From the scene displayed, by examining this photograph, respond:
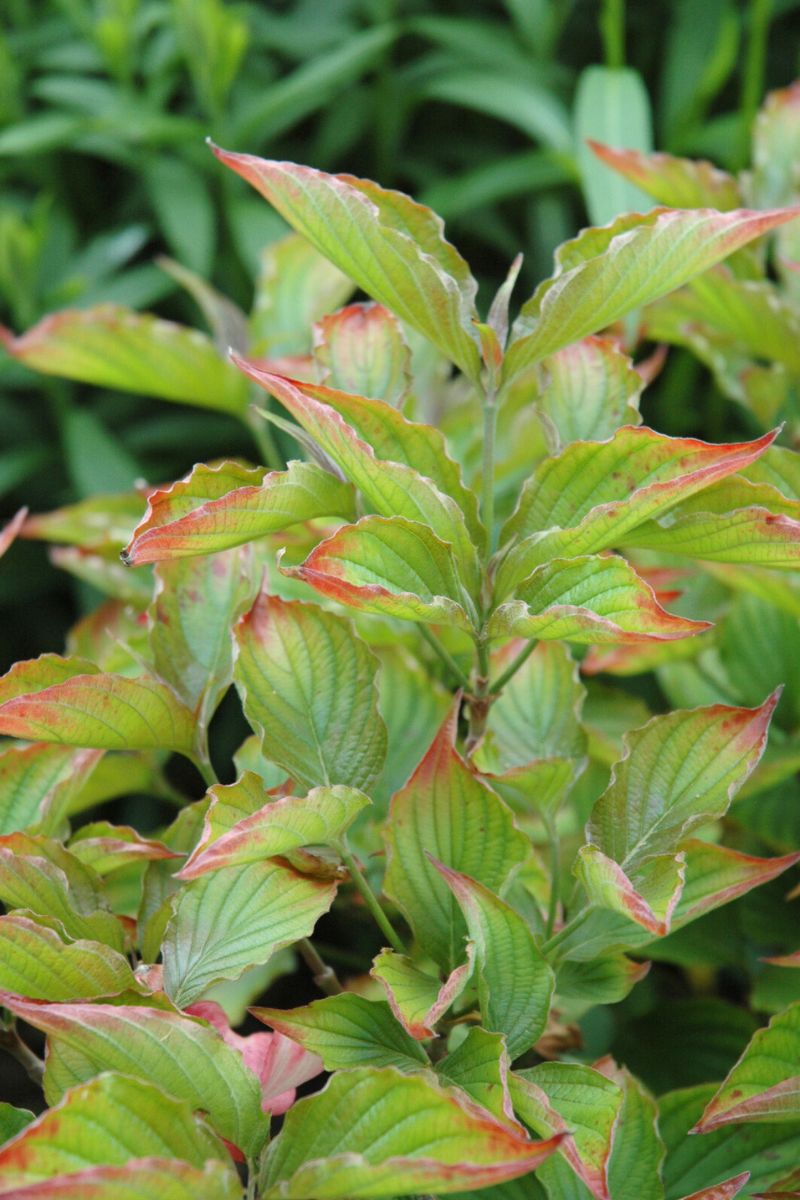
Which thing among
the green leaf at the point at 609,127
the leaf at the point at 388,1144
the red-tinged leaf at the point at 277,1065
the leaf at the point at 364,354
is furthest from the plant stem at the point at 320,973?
the green leaf at the point at 609,127

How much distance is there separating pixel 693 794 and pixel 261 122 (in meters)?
1.37

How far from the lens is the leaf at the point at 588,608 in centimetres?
53

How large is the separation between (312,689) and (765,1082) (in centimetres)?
28

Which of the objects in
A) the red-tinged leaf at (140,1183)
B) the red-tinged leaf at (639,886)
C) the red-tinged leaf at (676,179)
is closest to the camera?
the red-tinged leaf at (140,1183)

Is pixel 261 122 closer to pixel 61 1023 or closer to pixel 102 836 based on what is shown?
pixel 102 836

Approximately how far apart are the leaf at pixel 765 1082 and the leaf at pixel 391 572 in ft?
0.80

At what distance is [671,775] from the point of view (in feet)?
2.07

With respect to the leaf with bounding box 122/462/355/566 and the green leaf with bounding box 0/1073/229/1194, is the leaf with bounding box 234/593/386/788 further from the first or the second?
the green leaf with bounding box 0/1073/229/1194

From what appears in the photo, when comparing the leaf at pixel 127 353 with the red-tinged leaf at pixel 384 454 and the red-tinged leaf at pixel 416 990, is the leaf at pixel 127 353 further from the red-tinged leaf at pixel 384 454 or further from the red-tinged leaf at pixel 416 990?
the red-tinged leaf at pixel 416 990

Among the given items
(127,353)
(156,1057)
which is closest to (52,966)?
(156,1057)

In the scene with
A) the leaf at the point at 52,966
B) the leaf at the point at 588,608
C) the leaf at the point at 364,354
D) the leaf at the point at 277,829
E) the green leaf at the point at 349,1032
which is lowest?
the green leaf at the point at 349,1032

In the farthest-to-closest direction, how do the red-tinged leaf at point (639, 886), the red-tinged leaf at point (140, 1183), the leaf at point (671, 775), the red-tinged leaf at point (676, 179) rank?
the red-tinged leaf at point (676, 179), the leaf at point (671, 775), the red-tinged leaf at point (639, 886), the red-tinged leaf at point (140, 1183)

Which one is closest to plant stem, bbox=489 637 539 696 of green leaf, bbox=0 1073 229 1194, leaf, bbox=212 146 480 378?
leaf, bbox=212 146 480 378

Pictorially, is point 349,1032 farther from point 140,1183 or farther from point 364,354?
point 364,354
